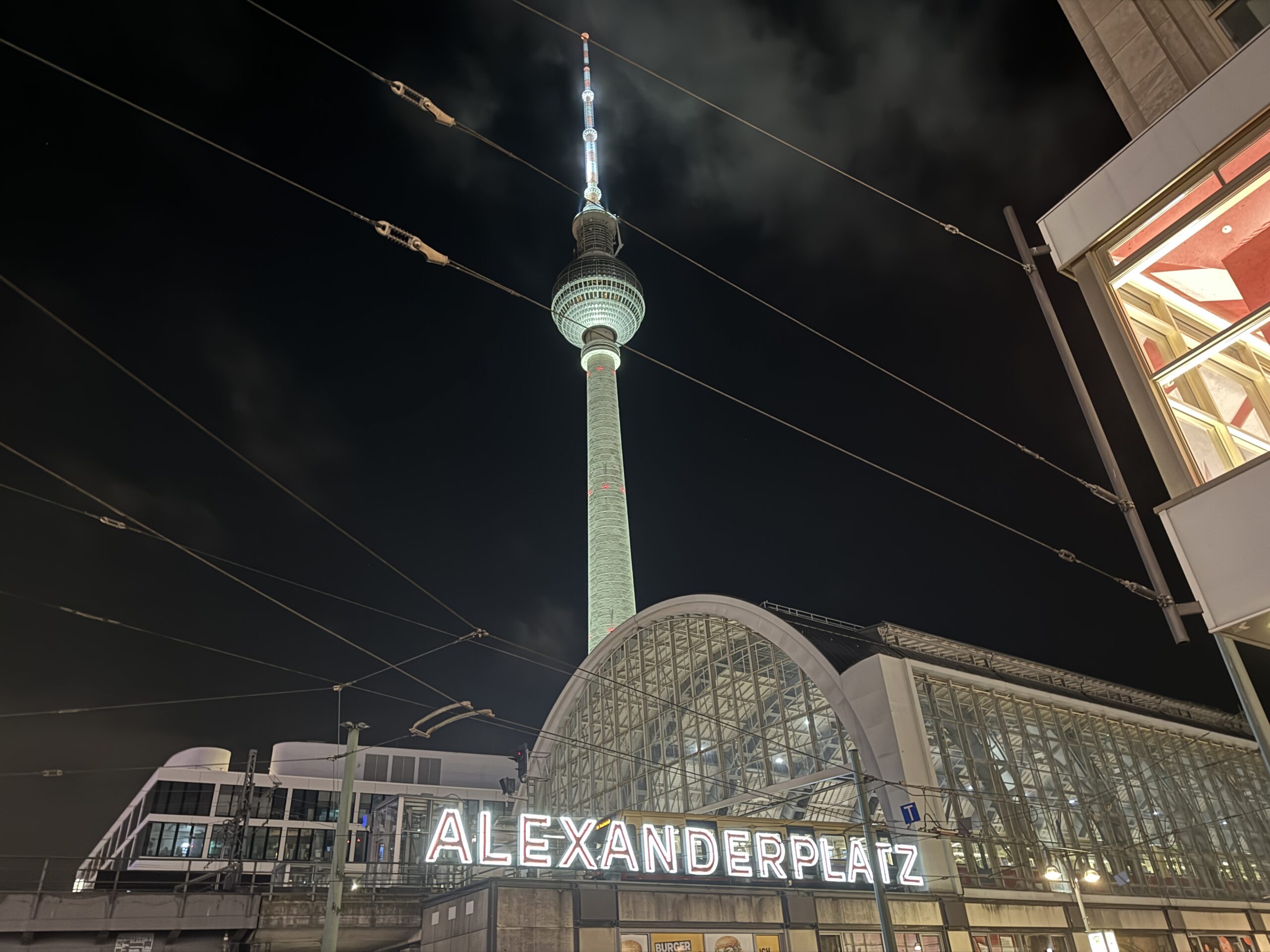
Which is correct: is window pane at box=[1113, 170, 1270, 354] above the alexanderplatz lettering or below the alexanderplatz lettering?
above

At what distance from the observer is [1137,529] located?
470 inches

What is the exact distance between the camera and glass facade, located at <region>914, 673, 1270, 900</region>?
127ft

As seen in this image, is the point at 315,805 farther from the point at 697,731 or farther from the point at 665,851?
the point at 665,851

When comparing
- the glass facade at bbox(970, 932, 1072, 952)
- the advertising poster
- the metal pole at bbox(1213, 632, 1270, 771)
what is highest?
the metal pole at bbox(1213, 632, 1270, 771)

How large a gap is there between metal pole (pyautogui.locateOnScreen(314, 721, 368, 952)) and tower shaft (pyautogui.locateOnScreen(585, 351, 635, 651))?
178 ft

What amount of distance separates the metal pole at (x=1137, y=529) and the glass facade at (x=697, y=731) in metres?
29.3

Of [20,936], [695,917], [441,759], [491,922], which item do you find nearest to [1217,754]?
[695,917]

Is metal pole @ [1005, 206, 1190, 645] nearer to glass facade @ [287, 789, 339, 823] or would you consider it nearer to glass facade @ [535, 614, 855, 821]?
glass facade @ [535, 614, 855, 821]

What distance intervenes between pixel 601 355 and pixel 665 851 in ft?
254

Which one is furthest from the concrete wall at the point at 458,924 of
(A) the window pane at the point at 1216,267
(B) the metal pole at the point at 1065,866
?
(B) the metal pole at the point at 1065,866

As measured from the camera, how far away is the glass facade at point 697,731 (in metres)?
41.6

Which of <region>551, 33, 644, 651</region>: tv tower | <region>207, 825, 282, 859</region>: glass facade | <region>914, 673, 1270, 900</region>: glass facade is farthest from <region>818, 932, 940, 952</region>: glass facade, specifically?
<region>207, 825, 282, 859</region>: glass facade

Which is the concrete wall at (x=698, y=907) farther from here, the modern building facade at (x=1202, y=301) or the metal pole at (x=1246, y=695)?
the modern building facade at (x=1202, y=301)

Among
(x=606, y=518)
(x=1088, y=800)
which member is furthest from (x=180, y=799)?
(x=1088, y=800)
